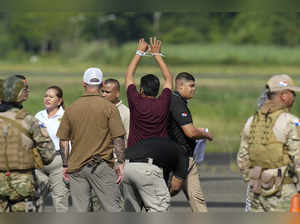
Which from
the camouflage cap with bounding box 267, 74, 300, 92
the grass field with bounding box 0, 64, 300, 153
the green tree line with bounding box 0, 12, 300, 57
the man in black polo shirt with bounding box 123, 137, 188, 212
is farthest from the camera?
the green tree line with bounding box 0, 12, 300, 57

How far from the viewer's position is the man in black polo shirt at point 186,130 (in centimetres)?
588

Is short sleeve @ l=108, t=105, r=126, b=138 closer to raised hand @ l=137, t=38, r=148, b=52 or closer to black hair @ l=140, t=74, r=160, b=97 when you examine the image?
black hair @ l=140, t=74, r=160, b=97

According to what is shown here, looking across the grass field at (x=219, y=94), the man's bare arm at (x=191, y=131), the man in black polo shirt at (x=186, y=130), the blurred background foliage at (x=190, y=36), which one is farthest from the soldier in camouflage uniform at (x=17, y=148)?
the blurred background foliage at (x=190, y=36)

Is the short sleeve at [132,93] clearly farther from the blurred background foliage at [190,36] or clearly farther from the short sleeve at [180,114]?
the blurred background foliage at [190,36]

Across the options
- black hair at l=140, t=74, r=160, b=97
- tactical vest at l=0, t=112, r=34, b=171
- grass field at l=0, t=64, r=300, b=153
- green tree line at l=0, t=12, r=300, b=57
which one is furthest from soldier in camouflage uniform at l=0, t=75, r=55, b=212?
green tree line at l=0, t=12, r=300, b=57

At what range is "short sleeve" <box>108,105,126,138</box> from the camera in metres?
5.21

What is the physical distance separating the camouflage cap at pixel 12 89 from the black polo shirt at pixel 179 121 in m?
1.58

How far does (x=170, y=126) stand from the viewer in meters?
6.00

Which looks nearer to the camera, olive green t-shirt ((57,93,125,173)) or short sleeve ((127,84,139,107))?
olive green t-shirt ((57,93,125,173))

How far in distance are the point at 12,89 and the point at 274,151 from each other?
67.0 inches

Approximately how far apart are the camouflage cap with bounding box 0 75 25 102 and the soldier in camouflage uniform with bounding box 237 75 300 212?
4.90 ft

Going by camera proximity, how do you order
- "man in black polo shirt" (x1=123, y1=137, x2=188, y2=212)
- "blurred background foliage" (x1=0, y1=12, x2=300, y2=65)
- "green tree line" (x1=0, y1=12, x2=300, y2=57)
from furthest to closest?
"green tree line" (x1=0, y1=12, x2=300, y2=57) < "blurred background foliage" (x1=0, y1=12, x2=300, y2=65) < "man in black polo shirt" (x1=123, y1=137, x2=188, y2=212)

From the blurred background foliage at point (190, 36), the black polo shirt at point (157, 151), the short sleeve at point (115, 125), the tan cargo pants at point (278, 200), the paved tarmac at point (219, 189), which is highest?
the blurred background foliage at point (190, 36)

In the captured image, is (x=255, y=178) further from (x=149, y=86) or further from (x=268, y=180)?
(x=149, y=86)
